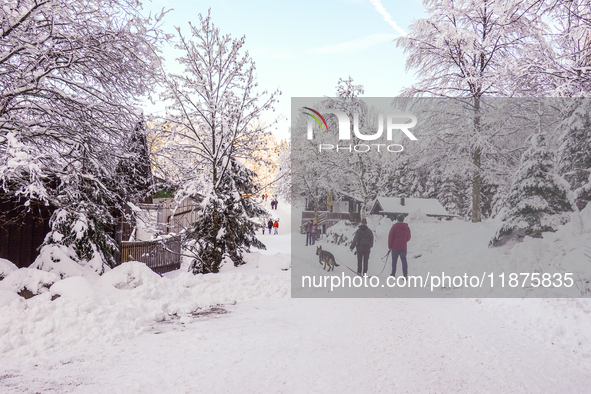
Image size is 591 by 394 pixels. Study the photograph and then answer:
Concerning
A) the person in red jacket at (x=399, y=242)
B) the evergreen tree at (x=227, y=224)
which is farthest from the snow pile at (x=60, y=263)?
the person in red jacket at (x=399, y=242)

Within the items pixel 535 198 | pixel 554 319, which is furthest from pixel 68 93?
pixel 535 198

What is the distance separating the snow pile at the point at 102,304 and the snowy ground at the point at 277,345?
0.08 ft

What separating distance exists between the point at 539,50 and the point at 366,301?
9.24 m

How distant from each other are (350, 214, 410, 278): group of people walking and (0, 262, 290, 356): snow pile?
140 inches

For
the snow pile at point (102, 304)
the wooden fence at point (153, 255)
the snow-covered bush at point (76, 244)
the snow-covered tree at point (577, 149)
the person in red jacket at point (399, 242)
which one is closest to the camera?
the snow pile at point (102, 304)

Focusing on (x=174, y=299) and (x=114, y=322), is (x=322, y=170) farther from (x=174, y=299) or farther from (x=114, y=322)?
(x=114, y=322)

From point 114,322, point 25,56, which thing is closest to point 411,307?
point 114,322

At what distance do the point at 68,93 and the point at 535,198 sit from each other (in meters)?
11.6

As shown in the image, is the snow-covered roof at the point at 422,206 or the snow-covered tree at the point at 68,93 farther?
the snow-covered roof at the point at 422,206

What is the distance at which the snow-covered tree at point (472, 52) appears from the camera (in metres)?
13.3

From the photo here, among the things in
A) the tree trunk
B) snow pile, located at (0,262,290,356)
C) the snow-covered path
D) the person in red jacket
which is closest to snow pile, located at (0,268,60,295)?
snow pile, located at (0,262,290,356)

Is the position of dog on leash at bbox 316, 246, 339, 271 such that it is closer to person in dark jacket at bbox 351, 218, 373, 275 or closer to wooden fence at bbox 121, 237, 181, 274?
person in dark jacket at bbox 351, 218, 373, 275

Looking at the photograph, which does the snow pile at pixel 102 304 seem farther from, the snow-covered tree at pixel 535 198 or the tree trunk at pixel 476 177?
the tree trunk at pixel 476 177

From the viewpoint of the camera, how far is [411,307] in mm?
7922
